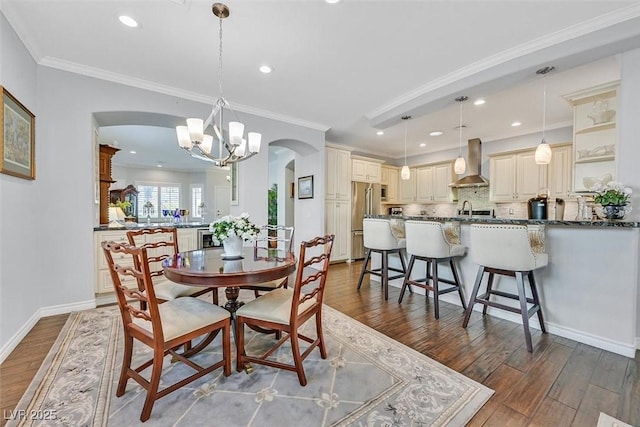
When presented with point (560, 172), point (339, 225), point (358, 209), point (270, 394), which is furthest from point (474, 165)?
point (270, 394)

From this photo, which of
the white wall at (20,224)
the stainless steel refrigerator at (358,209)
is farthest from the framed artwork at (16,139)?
the stainless steel refrigerator at (358,209)

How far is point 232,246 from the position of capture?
83.8 inches

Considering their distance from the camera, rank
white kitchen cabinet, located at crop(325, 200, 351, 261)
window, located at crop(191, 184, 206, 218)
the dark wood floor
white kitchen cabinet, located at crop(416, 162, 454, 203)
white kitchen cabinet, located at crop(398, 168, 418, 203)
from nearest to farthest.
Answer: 1. the dark wood floor
2. white kitchen cabinet, located at crop(325, 200, 351, 261)
3. white kitchen cabinet, located at crop(416, 162, 454, 203)
4. white kitchen cabinet, located at crop(398, 168, 418, 203)
5. window, located at crop(191, 184, 206, 218)

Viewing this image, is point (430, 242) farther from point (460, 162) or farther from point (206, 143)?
point (206, 143)

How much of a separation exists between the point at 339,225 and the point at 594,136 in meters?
3.98

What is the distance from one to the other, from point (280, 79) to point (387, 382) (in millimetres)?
3188

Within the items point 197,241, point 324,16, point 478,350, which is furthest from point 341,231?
point 324,16

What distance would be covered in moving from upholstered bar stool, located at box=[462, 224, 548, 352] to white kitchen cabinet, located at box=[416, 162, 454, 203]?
3.83 metres

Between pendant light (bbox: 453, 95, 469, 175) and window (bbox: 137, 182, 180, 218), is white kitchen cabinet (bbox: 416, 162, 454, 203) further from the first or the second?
window (bbox: 137, 182, 180, 218)

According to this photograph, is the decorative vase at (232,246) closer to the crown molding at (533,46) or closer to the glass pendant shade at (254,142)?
the glass pendant shade at (254,142)

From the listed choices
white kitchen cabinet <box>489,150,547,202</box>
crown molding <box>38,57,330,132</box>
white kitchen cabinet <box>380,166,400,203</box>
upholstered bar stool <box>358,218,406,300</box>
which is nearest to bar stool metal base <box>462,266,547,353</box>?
upholstered bar stool <box>358,218,406,300</box>

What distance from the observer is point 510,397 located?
1585 millimetres

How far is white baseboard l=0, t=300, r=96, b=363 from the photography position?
1995 mm

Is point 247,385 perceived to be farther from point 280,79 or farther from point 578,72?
point 578,72
